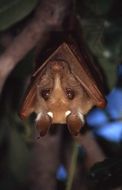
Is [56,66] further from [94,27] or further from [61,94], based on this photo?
[94,27]

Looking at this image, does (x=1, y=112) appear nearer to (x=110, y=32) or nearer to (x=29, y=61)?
(x=29, y=61)

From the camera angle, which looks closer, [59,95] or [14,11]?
[59,95]

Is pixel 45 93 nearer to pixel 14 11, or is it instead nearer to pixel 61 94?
pixel 61 94

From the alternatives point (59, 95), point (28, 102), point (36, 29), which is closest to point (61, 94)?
point (59, 95)

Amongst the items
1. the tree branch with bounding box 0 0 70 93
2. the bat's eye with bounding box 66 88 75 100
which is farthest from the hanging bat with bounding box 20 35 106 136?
the tree branch with bounding box 0 0 70 93

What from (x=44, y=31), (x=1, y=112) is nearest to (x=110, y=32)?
(x=44, y=31)

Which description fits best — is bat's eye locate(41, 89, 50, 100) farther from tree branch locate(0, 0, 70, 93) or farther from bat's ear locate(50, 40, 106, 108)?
tree branch locate(0, 0, 70, 93)

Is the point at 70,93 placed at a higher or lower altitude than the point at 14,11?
lower
